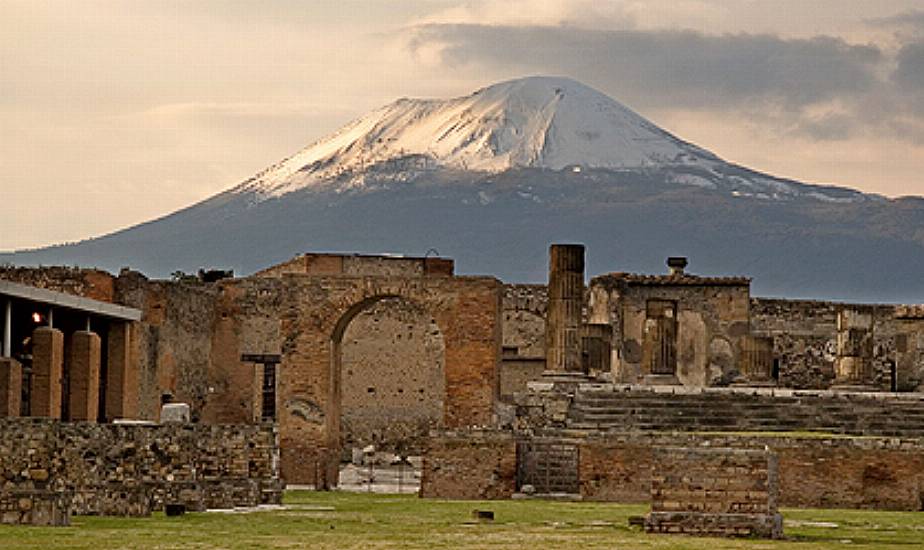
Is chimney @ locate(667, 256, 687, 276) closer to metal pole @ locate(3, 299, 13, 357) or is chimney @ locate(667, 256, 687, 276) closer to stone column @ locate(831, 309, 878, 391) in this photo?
stone column @ locate(831, 309, 878, 391)

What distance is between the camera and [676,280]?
56594mm

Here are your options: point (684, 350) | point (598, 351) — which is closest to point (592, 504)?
point (598, 351)

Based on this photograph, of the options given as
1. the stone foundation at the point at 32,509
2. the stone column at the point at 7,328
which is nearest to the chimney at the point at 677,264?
the stone column at the point at 7,328

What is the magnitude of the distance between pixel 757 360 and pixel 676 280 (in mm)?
5479

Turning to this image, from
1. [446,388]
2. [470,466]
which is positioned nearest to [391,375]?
[446,388]

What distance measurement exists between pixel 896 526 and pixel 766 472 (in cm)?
→ 410

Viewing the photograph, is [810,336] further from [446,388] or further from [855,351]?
[446,388]

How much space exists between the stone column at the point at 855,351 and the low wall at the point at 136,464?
62.5 ft

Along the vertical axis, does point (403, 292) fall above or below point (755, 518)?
above

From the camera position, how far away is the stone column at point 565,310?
141ft

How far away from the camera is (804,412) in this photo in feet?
125

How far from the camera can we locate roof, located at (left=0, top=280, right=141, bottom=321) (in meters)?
34.2

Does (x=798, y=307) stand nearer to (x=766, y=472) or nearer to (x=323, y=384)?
(x=323, y=384)

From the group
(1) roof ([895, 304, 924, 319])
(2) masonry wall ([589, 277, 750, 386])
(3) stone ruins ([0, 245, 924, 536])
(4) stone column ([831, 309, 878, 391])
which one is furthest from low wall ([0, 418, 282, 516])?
(2) masonry wall ([589, 277, 750, 386])
